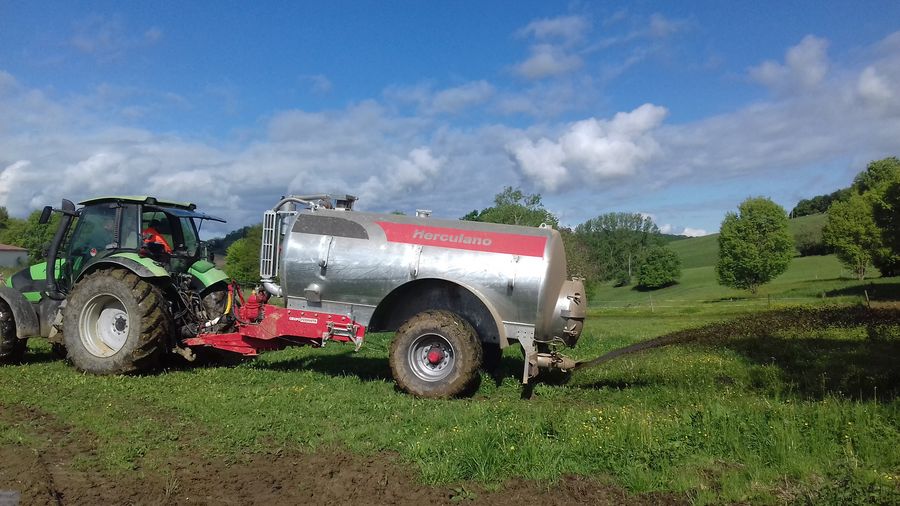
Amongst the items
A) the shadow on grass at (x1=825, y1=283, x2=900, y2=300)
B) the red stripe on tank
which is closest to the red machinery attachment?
the red stripe on tank

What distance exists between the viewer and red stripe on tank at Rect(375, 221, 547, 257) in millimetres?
8195

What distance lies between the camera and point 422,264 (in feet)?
27.4

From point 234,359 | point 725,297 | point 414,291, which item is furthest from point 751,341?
point 725,297

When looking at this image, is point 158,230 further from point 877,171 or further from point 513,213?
point 877,171

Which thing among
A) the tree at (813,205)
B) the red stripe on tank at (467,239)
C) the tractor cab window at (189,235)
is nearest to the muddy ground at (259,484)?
the red stripe on tank at (467,239)

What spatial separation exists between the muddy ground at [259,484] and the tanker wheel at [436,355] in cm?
241

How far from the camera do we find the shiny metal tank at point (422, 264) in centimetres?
812

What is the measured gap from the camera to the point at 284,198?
30.7 ft

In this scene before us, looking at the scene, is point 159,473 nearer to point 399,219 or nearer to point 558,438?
point 558,438

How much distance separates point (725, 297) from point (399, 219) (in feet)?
191

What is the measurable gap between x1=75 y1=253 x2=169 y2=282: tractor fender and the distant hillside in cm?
7204

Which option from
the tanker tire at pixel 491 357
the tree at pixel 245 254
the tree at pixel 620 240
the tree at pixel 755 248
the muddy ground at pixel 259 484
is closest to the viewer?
the muddy ground at pixel 259 484

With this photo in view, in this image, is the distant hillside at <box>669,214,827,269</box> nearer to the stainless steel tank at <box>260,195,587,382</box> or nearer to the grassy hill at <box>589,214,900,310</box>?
the grassy hill at <box>589,214,900,310</box>

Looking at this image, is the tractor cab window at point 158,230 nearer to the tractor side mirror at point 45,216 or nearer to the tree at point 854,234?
the tractor side mirror at point 45,216
